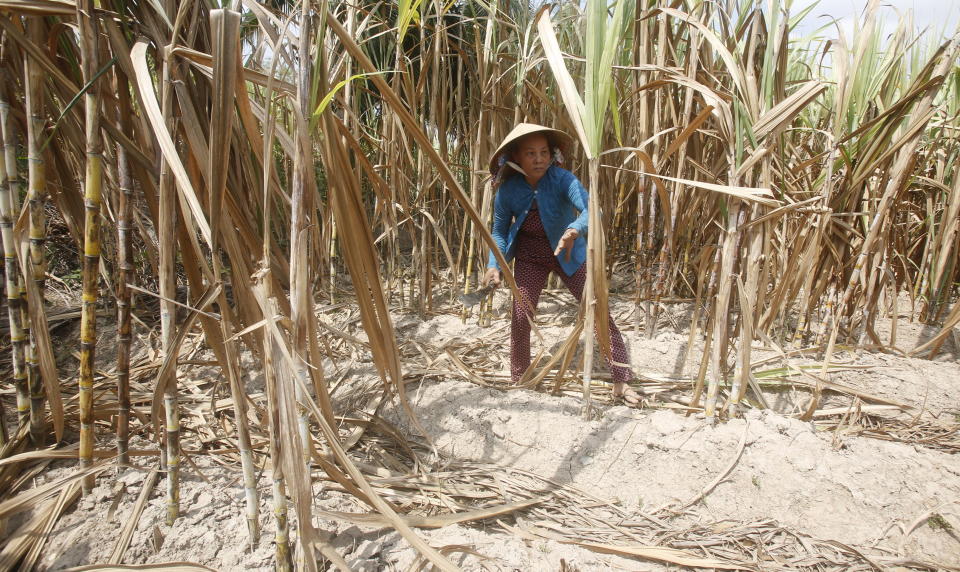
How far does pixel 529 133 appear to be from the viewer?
6.41 feet

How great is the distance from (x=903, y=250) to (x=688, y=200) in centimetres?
174

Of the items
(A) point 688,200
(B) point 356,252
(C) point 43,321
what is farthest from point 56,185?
(A) point 688,200

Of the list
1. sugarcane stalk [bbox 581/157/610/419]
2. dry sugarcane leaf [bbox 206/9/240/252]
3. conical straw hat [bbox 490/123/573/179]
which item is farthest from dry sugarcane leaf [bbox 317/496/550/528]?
conical straw hat [bbox 490/123/573/179]

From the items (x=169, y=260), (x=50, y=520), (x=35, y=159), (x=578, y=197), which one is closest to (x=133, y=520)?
(x=50, y=520)

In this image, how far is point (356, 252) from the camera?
2.99 feet

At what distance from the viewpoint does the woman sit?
1.99 meters

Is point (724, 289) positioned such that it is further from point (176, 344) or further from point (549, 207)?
point (176, 344)

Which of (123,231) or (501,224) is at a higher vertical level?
(123,231)

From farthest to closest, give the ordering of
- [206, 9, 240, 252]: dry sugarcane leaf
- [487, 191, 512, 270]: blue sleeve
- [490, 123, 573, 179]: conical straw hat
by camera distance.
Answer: [487, 191, 512, 270]: blue sleeve, [490, 123, 573, 179]: conical straw hat, [206, 9, 240, 252]: dry sugarcane leaf

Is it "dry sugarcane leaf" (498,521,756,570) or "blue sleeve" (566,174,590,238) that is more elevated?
"blue sleeve" (566,174,590,238)

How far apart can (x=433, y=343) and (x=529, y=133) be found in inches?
52.6

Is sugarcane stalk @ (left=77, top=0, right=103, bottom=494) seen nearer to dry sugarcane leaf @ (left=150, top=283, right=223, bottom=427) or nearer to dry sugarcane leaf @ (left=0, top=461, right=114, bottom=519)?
dry sugarcane leaf @ (left=0, top=461, right=114, bottom=519)

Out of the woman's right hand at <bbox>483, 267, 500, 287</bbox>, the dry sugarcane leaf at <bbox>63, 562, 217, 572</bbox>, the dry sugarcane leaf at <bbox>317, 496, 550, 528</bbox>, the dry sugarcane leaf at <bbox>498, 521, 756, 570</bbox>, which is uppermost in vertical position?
the woman's right hand at <bbox>483, 267, 500, 287</bbox>

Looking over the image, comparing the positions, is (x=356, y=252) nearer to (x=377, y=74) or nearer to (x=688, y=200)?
(x=377, y=74)
